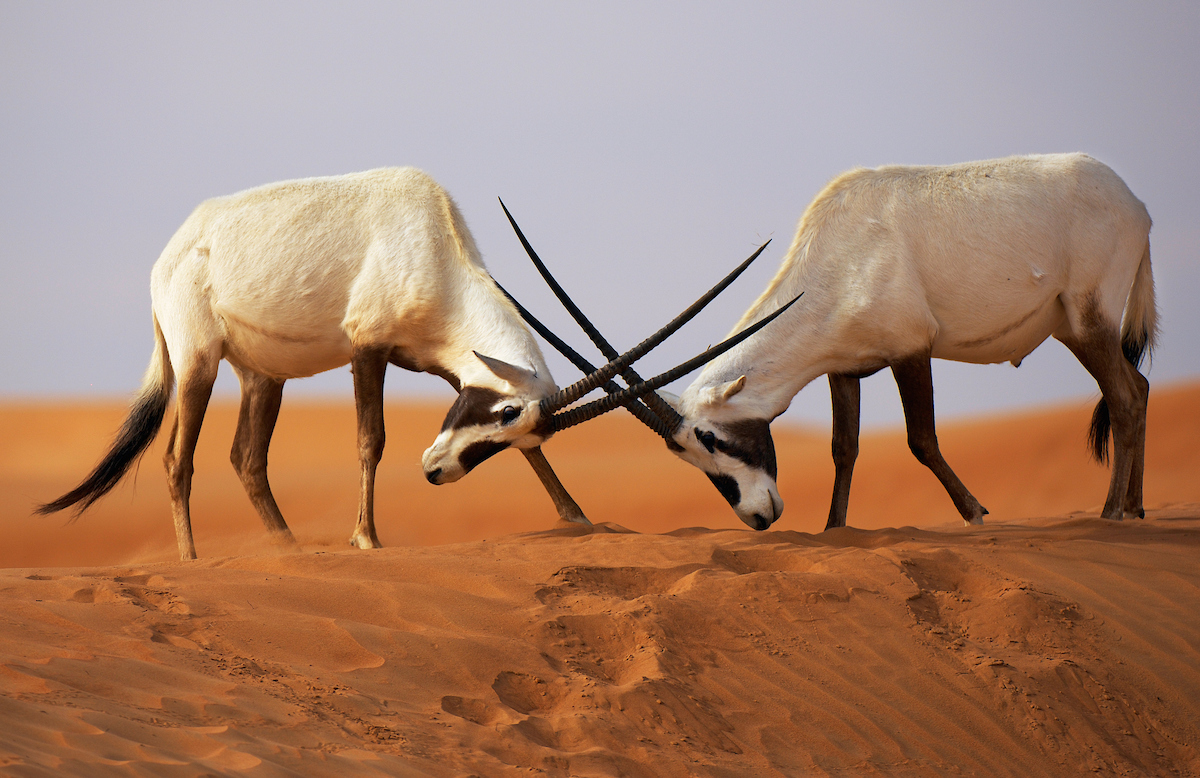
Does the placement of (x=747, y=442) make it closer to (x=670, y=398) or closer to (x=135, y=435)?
(x=670, y=398)

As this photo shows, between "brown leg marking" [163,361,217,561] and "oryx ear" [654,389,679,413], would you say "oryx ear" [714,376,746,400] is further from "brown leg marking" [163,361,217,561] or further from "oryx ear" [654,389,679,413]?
"brown leg marking" [163,361,217,561]

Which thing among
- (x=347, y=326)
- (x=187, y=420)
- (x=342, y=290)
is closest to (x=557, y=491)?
(x=347, y=326)

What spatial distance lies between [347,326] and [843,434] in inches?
130

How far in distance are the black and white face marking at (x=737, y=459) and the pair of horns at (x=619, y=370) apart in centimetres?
15

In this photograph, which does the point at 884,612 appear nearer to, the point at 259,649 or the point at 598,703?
the point at 598,703

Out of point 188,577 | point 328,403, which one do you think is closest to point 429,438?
point 328,403

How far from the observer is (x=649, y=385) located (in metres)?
6.31

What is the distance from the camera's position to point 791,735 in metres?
3.58

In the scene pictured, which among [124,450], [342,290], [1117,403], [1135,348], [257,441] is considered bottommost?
[257,441]

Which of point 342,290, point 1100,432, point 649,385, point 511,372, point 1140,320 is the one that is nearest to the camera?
point 511,372

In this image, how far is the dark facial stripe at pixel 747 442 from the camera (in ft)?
20.9

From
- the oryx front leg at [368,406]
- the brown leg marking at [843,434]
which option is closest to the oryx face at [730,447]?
the brown leg marking at [843,434]

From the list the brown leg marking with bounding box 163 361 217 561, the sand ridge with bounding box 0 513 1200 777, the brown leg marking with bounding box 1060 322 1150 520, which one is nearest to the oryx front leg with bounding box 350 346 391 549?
the brown leg marking with bounding box 163 361 217 561

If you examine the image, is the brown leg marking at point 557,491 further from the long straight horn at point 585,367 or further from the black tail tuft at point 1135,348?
the black tail tuft at point 1135,348
